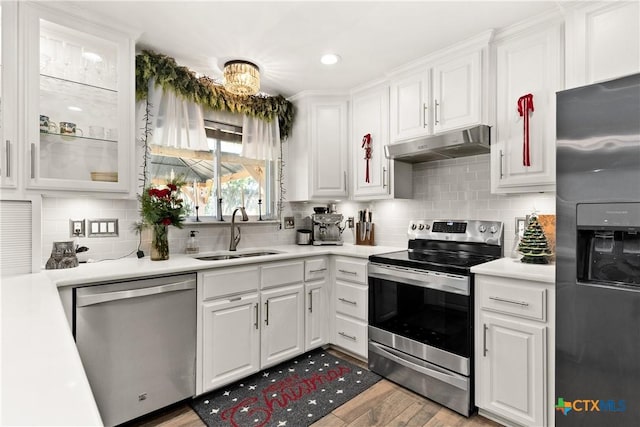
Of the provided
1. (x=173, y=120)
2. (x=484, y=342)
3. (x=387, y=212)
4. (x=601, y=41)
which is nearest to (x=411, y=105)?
(x=387, y=212)

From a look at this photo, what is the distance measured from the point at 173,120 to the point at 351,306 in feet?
6.87

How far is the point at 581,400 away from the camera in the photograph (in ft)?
5.16

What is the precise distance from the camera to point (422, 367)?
7.32 feet

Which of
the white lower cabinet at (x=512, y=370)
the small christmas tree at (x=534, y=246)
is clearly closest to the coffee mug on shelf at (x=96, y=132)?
the white lower cabinet at (x=512, y=370)

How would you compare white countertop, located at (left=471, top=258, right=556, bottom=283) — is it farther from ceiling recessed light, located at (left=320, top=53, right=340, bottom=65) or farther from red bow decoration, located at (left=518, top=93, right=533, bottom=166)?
ceiling recessed light, located at (left=320, top=53, right=340, bottom=65)

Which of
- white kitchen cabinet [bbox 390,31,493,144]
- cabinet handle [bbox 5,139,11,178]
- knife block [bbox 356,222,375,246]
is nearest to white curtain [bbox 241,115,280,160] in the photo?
knife block [bbox 356,222,375,246]

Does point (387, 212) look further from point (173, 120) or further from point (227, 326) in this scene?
point (173, 120)

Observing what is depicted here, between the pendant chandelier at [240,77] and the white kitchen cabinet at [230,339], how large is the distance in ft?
5.03

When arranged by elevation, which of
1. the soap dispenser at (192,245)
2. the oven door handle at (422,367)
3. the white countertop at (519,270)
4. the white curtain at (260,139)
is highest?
the white curtain at (260,139)

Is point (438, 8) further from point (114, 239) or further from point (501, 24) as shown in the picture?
point (114, 239)

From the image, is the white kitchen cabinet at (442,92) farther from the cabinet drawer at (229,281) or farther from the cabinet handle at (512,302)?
the cabinet drawer at (229,281)

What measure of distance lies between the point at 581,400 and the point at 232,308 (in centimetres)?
199

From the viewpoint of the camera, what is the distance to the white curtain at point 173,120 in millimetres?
2605

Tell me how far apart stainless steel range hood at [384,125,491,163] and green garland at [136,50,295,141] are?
1212 millimetres
